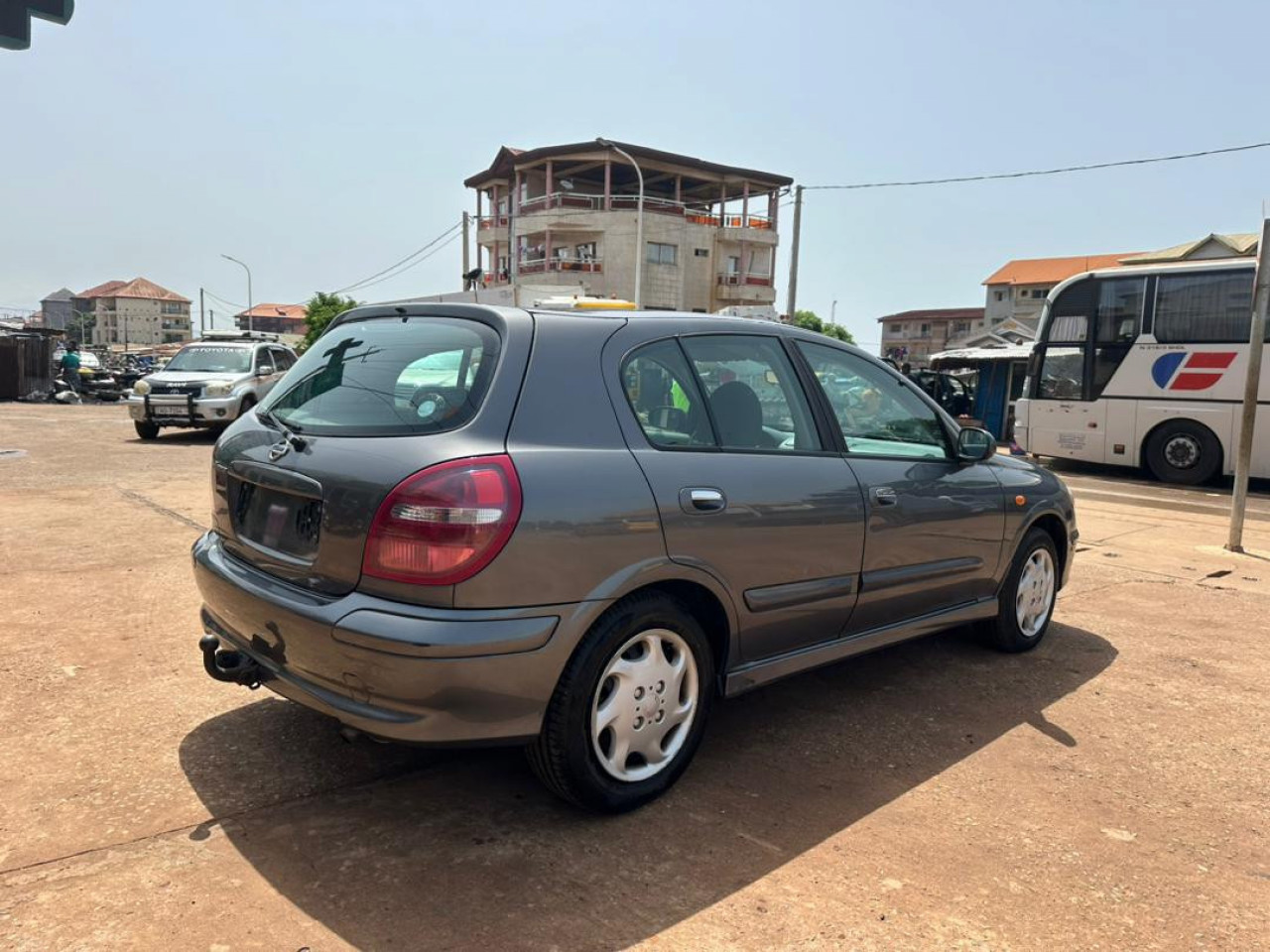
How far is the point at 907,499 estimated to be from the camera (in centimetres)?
371

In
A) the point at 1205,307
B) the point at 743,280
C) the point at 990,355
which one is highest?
the point at 743,280

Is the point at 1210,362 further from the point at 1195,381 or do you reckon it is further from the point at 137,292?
the point at 137,292

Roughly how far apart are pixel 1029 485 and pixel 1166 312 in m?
11.2

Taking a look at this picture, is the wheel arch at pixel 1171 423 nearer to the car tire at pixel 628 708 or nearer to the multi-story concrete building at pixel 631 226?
the car tire at pixel 628 708

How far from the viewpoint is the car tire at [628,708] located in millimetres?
2625

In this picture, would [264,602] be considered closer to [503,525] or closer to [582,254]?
[503,525]

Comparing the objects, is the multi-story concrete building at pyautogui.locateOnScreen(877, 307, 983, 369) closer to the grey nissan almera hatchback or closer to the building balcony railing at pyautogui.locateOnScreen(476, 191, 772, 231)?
the building balcony railing at pyautogui.locateOnScreen(476, 191, 772, 231)

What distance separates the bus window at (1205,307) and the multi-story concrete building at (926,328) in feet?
261

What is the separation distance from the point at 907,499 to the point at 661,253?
152ft

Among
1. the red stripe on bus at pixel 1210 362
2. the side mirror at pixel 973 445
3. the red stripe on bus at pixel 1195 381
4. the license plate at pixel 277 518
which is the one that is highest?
the red stripe on bus at pixel 1210 362

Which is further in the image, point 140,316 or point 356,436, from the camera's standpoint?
point 140,316

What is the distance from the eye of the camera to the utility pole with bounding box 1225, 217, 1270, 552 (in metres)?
7.30

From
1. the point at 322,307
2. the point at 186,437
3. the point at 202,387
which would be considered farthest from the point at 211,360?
the point at 322,307

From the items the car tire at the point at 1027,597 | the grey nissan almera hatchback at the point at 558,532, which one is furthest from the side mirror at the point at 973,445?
the car tire at the point at 1027,597
